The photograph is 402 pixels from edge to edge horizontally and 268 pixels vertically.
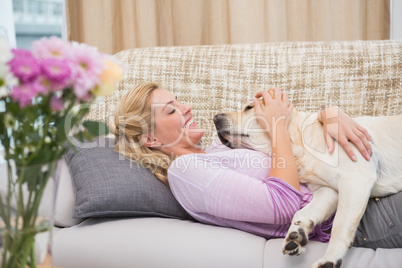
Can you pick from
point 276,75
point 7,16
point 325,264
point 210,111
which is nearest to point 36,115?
point 325,264

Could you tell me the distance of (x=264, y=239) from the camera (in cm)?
139

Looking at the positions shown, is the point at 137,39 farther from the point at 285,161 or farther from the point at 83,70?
the point at 83,70

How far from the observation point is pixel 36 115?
698 mm

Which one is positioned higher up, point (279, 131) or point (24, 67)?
point (24, 67)

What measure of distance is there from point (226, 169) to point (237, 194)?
0.11 metres

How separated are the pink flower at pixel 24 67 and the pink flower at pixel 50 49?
0.02 meters

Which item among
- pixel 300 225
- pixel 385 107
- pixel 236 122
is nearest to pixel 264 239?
pixel 300 225

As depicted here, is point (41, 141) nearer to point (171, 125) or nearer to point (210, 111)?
point (171, 125)

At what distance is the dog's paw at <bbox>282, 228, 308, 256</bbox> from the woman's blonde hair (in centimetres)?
57

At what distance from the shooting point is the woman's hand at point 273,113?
5.04 feet

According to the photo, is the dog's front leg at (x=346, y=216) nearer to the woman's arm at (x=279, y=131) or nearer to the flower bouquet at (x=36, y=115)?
the woman's arm at (x=279, y=131)

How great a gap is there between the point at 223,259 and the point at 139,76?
1125 mm

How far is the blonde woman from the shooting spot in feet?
4.38

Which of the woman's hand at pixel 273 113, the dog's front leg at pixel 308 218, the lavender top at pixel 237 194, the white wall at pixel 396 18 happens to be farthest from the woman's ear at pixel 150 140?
the white wall at pixel 396 18
